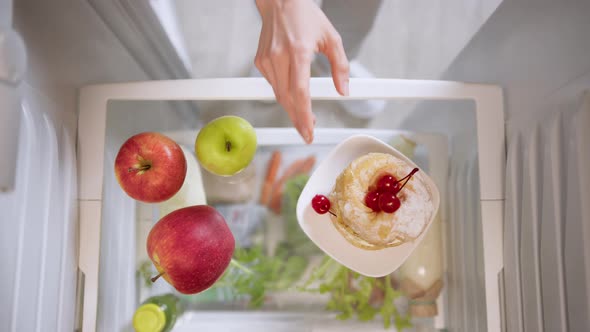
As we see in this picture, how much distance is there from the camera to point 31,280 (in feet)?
1.95

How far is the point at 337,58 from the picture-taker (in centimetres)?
57

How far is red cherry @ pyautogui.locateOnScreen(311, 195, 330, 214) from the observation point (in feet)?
2.36

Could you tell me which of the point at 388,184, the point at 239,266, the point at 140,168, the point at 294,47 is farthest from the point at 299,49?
the point at 239,266

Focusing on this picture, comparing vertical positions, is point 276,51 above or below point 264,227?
above

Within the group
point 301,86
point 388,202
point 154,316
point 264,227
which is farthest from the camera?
point 264,227

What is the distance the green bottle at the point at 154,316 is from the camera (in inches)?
29.2

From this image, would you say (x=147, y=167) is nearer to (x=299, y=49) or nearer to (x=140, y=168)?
(x=140, y=168)

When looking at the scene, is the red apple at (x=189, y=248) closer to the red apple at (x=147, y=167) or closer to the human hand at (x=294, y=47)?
the red apple at (x=147, y=167)

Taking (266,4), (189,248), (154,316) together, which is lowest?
(154,316)

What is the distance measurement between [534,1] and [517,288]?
52 cm

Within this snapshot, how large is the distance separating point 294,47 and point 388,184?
0.28 metres

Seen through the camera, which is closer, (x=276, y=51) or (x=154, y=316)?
(x=276, y=51)

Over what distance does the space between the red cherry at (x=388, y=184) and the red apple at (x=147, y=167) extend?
37 cm

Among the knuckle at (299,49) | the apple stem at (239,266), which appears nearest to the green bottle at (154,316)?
the apple stem at (239,266)
